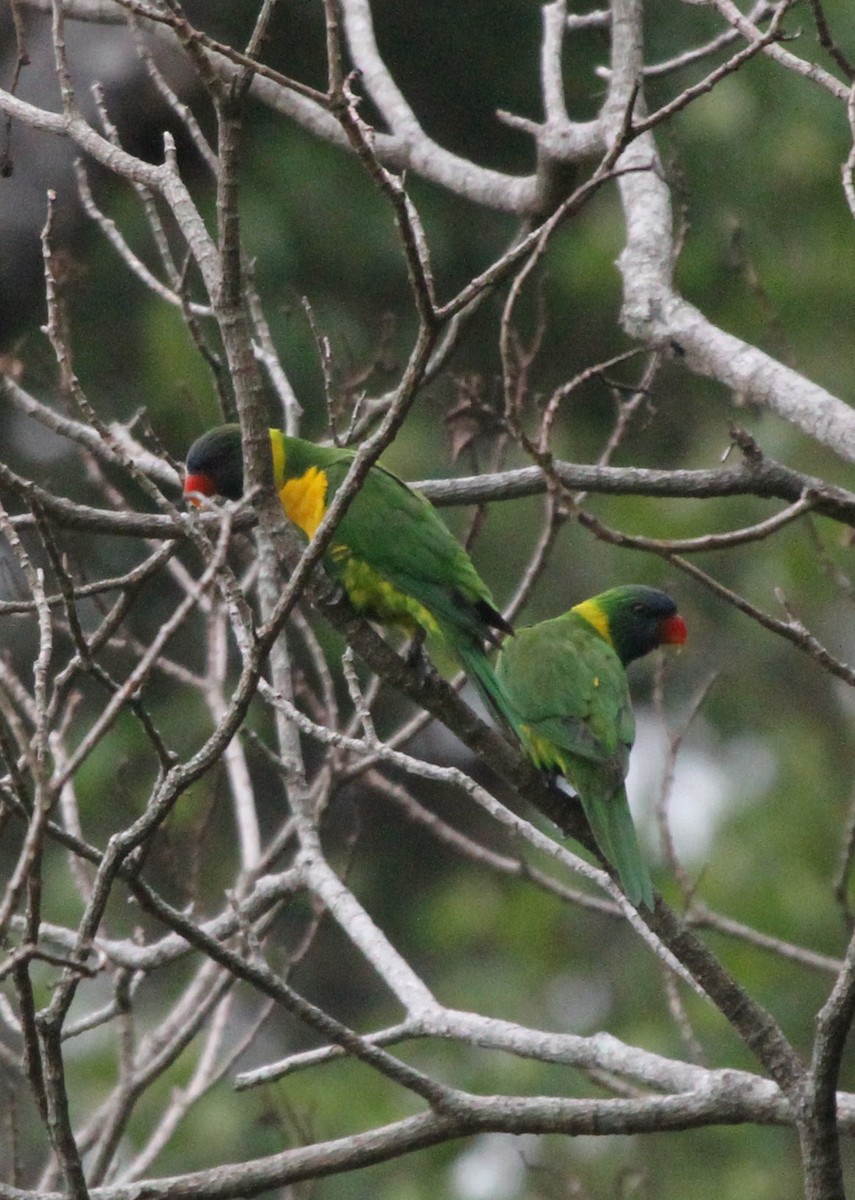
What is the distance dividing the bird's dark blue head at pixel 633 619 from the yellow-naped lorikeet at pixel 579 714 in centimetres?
34

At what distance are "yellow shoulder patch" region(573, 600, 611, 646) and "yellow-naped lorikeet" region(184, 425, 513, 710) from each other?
3.14ft

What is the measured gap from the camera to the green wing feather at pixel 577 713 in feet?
11.5

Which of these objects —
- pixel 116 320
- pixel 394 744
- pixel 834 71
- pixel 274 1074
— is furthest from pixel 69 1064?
pixel 834 71

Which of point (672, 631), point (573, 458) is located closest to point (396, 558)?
point (672, 631)

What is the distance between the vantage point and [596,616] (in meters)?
4.68

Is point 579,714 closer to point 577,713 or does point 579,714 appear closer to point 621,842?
point 577,713

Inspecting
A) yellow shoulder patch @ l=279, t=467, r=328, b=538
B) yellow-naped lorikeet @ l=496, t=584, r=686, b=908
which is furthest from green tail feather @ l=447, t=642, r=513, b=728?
yellow shoulder patch @ l=279, t=467, r=328, b=538

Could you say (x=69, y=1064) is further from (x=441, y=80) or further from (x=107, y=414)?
(x=441, y=80)

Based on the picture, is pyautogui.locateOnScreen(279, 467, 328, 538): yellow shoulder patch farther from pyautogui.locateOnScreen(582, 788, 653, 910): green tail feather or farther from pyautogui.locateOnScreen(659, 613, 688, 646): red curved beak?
pyautogui.locateOnScreen(659, 613, 688, 646): red curved beak

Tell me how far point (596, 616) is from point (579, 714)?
3.21ft

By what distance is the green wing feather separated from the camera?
3498 mm

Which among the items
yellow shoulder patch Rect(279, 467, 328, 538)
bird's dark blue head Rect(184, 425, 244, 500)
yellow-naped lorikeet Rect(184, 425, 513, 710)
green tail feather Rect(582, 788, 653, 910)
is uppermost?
bird's dark blue head Rect(184, 425, 244, 500)

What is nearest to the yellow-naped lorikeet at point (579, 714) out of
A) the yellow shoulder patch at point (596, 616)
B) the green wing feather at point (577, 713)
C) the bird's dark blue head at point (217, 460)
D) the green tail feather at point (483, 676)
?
the green wing feather at point (577, 713)

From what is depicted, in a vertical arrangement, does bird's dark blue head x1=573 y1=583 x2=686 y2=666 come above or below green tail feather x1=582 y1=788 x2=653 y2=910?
above
